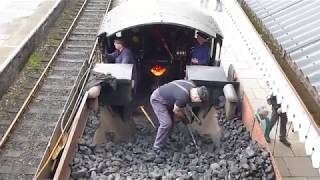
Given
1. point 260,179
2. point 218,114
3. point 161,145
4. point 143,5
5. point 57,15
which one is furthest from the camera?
point 57,15

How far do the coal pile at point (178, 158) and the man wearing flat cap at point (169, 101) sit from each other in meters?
0.32

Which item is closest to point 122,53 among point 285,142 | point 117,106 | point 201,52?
point 117,106

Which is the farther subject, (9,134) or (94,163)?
(9,134)

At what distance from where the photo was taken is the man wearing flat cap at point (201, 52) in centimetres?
960

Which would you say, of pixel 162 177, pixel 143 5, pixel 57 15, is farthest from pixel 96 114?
pixel 57 15

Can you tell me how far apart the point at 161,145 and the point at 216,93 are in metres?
1.65

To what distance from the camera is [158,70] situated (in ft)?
32.6

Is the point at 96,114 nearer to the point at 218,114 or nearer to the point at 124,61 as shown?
the point at 124,61

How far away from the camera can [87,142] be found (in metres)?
7.52

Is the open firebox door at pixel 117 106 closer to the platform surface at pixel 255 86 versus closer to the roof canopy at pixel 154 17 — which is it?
the roof canopy at pixel 154 17

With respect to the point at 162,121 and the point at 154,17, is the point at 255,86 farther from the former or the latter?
the point at 162,121

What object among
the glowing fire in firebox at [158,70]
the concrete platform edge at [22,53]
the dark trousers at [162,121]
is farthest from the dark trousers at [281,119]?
the concrete platform edge at [22,53]

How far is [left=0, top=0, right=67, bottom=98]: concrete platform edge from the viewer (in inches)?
457

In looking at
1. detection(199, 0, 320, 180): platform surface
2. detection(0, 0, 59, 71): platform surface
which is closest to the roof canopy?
detection(199, 0, 320, 180): platform surface
